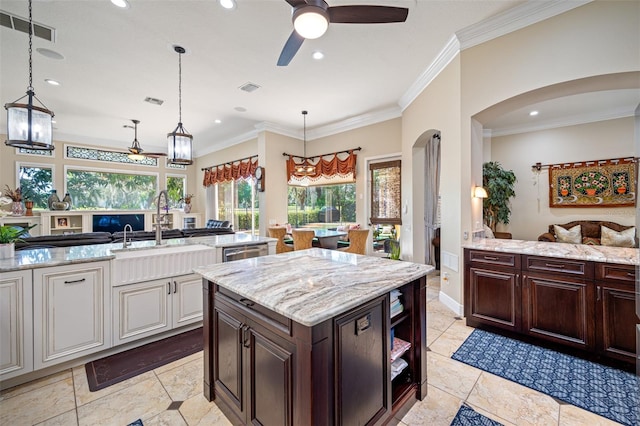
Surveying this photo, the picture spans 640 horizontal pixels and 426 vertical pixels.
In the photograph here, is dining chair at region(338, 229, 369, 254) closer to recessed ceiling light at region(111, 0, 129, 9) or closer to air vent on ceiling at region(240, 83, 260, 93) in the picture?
air vent on ceiling at region(240, 83, 260, 93)

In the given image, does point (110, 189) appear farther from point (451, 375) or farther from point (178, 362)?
point (451, 375)

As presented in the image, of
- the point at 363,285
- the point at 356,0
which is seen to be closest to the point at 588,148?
the point at 356,0

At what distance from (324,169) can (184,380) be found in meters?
5.00

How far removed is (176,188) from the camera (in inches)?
344

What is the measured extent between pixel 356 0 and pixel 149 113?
4899 millimetres

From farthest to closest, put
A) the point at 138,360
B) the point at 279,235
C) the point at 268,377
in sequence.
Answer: the point at 279,235, the point at 138,360, the point at 268,377

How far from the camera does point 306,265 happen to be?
191 cm

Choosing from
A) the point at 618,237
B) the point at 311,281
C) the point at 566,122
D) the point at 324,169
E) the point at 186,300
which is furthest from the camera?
the point at 324,169

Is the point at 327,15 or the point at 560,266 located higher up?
the point at 327,15

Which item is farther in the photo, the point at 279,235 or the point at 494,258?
the point at 279,235

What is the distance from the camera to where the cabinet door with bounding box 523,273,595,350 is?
2.26 metres

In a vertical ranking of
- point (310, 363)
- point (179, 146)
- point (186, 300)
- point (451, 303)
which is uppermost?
point (179, 146)

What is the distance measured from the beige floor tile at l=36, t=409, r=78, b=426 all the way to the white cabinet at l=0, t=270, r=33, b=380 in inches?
24.1

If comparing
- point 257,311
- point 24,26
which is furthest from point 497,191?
point 24,26
